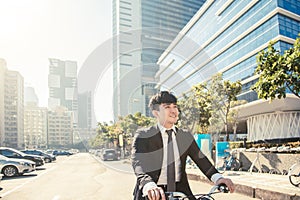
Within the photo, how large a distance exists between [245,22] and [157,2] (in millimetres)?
51171

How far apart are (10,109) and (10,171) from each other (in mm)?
96846

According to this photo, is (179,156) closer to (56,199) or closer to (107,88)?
(107,88)

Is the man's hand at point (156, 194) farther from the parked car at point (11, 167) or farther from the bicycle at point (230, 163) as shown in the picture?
the parked car at point (11, 167)

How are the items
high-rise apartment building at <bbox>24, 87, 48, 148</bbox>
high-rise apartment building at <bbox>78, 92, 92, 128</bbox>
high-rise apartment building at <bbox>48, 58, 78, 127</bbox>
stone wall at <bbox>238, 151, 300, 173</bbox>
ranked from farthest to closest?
1. high-rise apartment building at <bbox>24, 87, 48, 148</bbox>
2. stone wall at <bbox>238, 151, 300, 173</bbox>
3. high-rise apartment building at <bbox>48, 58, 78, 127</bbox>
4. high-rise apartment building at <bbox>78, 92, 92, 128</bbox>

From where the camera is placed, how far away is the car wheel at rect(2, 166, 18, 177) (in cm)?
1329

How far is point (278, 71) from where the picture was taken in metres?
9.18

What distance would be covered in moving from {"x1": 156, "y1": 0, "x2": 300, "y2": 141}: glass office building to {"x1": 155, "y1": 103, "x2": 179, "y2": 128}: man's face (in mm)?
21148

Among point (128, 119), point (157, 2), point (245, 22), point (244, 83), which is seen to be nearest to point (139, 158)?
point (128, 119)

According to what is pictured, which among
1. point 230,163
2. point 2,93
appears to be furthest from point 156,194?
point 2,93

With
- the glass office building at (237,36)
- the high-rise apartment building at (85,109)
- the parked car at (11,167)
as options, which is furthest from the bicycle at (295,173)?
the glass office building at (237,36)

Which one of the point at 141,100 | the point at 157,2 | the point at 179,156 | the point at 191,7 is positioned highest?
the point at 191,7

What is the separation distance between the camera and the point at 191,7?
10831 centimetres

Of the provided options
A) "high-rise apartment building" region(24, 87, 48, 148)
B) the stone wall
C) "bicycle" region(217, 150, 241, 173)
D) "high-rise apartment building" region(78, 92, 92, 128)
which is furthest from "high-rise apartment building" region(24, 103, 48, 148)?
"high-rise apartment building" region(78, 92, 92, 128)

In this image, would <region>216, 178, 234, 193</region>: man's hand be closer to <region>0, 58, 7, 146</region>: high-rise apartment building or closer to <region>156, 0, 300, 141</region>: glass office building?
<region>156, 0, 300, 141</region>: glass office building
